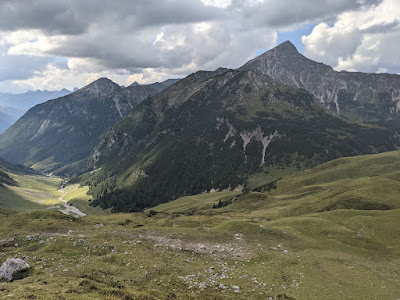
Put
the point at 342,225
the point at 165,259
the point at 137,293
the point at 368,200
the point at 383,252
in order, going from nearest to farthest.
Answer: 1. the point at 137,293
2. the point at 165,259
3. the point at 383,252
4. the point at 342,225
5. the point at 368,200

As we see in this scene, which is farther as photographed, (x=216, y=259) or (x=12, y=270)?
(x=216, y=259)

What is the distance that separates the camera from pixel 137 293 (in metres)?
29.8

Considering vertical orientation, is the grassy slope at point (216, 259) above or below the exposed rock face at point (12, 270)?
below

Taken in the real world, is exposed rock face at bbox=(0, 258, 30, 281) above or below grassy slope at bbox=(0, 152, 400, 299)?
above

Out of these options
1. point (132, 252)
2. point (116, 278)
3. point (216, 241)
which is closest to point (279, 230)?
point (216, 241)

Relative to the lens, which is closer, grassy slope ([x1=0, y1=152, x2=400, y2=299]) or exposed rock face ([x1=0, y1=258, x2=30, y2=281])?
grassy slope ([x1=0, y1=152, x2=400, y2=299])

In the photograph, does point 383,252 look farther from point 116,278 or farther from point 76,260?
point 76,260

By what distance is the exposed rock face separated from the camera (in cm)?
3509

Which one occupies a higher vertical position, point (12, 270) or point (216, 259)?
point (12, 270)

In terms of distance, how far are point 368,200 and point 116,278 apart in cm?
10198

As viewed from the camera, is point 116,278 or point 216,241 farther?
point 216,241

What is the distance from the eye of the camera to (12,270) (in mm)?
35812

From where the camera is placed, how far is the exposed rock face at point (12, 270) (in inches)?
1382

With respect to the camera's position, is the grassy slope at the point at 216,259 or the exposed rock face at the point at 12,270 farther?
the exposed rock face at the point at 12,270
